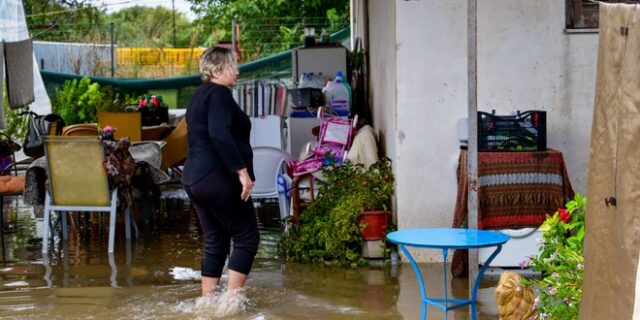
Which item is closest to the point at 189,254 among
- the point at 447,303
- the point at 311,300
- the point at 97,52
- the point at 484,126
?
the point at 311,300

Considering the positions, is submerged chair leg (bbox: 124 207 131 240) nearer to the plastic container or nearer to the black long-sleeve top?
the plastic container

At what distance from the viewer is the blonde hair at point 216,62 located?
6035mm

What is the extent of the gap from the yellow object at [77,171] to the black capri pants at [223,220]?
2346 millimetres

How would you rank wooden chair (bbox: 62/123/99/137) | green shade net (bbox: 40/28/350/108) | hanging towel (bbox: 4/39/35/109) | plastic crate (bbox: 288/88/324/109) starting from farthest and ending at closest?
green shade net (bbox: 40/28/350/108)
hanging towel (bbox: 4/39/35/109)
plastic crate (bbox: 288/88/324/109)
wooden chair (bbox: 62/123/99/137)

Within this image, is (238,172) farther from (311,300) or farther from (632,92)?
(632,92)

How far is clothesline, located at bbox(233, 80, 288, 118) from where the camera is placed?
1131 cm

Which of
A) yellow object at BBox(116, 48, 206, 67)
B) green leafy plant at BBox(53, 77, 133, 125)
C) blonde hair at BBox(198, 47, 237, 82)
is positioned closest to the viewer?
blonde hair at BBox(198, 47, 237, 82)

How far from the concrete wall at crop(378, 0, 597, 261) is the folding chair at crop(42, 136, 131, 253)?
2530 millimetres

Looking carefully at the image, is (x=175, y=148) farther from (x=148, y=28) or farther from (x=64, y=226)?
(x=148, y=28)

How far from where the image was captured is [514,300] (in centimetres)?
477

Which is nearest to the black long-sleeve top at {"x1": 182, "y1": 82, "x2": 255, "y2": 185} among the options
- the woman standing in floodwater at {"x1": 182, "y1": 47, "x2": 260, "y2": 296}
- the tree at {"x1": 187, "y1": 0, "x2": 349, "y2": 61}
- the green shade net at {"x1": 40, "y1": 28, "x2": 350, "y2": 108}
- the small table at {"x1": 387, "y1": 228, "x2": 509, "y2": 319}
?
the woman standing in floodwater at {"x1": 182, "y1": 47, "x2": 260, "y2": 296}

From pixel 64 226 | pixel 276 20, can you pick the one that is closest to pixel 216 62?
pixel 64 226

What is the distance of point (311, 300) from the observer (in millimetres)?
6508

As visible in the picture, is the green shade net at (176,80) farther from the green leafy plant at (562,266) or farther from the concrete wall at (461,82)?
the green leafy plant at (562,266)
